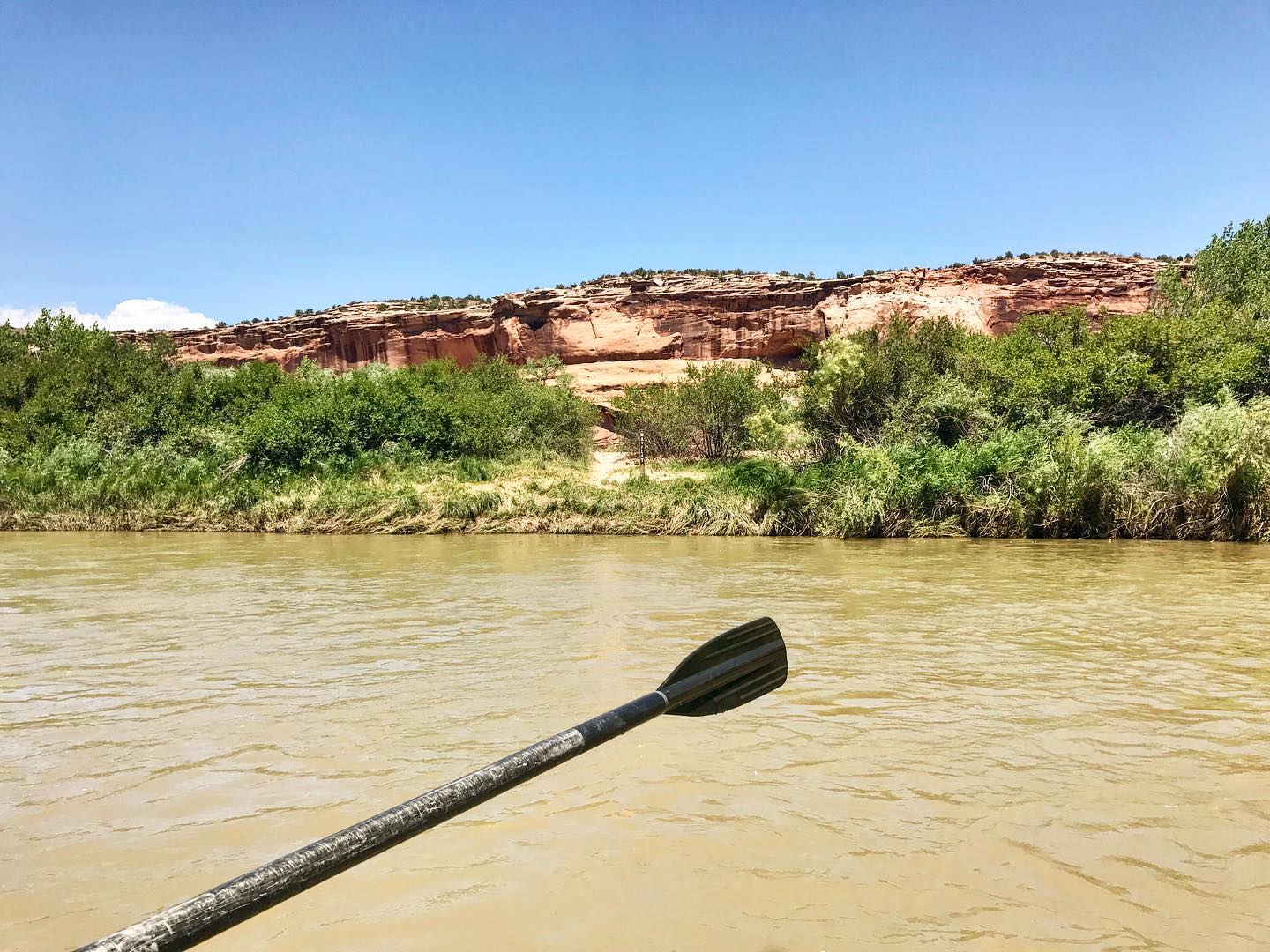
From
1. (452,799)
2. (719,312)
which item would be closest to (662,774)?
(452,799)

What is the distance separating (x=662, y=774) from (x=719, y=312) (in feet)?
175

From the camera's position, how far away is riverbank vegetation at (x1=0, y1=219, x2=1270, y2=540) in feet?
64.0

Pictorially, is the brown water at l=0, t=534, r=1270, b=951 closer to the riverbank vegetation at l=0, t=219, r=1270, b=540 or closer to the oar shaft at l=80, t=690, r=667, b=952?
the oar shaft at l=80, t=690, r=667, b=952

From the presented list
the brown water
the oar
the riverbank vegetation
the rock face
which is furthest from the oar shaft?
the rock face

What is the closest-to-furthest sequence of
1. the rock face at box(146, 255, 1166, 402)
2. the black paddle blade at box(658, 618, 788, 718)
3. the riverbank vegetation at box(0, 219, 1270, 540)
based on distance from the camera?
1. the black paddle blade at box(658, 618, 788, 718)
2. the riverbank vegetation at box(0, 219, 1270, 540)
3. the rock face at box(146, 255, 1166, 402)

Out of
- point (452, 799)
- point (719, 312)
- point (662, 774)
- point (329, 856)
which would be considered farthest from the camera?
point (719, 312)

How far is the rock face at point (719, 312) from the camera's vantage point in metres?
53.9

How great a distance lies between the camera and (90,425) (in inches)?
1179

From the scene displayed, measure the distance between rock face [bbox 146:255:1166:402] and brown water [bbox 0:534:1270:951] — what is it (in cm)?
4352

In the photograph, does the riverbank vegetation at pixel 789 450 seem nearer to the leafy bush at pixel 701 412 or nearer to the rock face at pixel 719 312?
the leafy bush at pixel 701 412

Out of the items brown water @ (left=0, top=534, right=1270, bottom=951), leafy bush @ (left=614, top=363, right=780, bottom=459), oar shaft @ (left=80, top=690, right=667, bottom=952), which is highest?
leafy bush @ (left=614, top=363, right=780, bottom=459)

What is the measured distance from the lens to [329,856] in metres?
1.75

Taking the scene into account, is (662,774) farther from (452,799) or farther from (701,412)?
(701,412)

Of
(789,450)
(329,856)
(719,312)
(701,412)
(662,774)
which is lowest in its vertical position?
(662,774)
